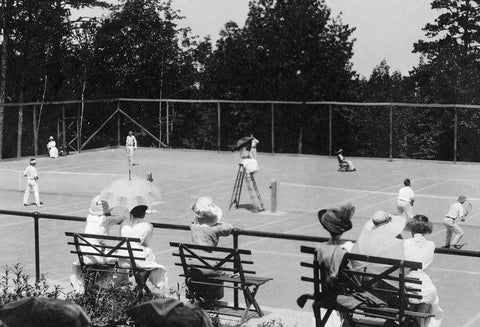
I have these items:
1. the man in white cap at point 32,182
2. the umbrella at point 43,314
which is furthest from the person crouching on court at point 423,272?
the man in white cap at point 32,182

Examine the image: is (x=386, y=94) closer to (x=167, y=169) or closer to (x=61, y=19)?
(x=61, y=19)

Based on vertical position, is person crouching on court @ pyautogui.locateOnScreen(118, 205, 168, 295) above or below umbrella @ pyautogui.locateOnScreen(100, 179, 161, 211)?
below

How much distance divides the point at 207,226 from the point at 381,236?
253 centimetres

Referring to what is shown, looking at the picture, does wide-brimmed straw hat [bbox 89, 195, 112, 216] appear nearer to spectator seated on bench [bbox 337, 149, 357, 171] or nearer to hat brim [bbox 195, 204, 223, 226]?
hat brim [bbox 195, 204, 223, 226]

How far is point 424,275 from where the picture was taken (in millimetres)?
8461

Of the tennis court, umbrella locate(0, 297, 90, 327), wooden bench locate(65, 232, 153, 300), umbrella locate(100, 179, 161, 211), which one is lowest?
the tennis court

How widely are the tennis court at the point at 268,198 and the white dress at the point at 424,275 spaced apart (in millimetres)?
5302

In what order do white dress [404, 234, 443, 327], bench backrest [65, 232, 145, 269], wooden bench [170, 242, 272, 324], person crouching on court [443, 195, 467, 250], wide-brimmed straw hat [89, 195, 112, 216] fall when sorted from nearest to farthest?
1. white dress [404, 234, 443, 327]
2. wooden bench [170, 242, 272, 324]
3. bench backrest [65, 232, 145, 269]
4. wide-brimmed straw hat [89, 195, 112, 216]
5. person crouching on court [443, 195, 467, 250]

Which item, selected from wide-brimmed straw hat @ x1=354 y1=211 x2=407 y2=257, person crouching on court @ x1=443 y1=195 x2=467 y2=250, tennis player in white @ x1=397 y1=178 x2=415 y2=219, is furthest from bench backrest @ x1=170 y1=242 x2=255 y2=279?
tennis player in white @ x1=397 y1=178 x2=415 y2=219

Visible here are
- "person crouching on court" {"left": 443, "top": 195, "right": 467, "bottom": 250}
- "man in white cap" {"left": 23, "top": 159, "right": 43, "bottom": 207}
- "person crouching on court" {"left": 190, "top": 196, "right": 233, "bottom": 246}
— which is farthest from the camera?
"man in white cap" {"left": 23, "top": 159, "right": 43, "bottom": 207}

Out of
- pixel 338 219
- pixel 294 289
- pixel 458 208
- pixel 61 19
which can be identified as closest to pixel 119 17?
pixel 61 19

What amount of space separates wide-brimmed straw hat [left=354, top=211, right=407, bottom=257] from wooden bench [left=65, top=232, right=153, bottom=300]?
266cm

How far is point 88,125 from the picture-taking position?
2153 inches

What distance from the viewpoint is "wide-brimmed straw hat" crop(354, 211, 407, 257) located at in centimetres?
841
